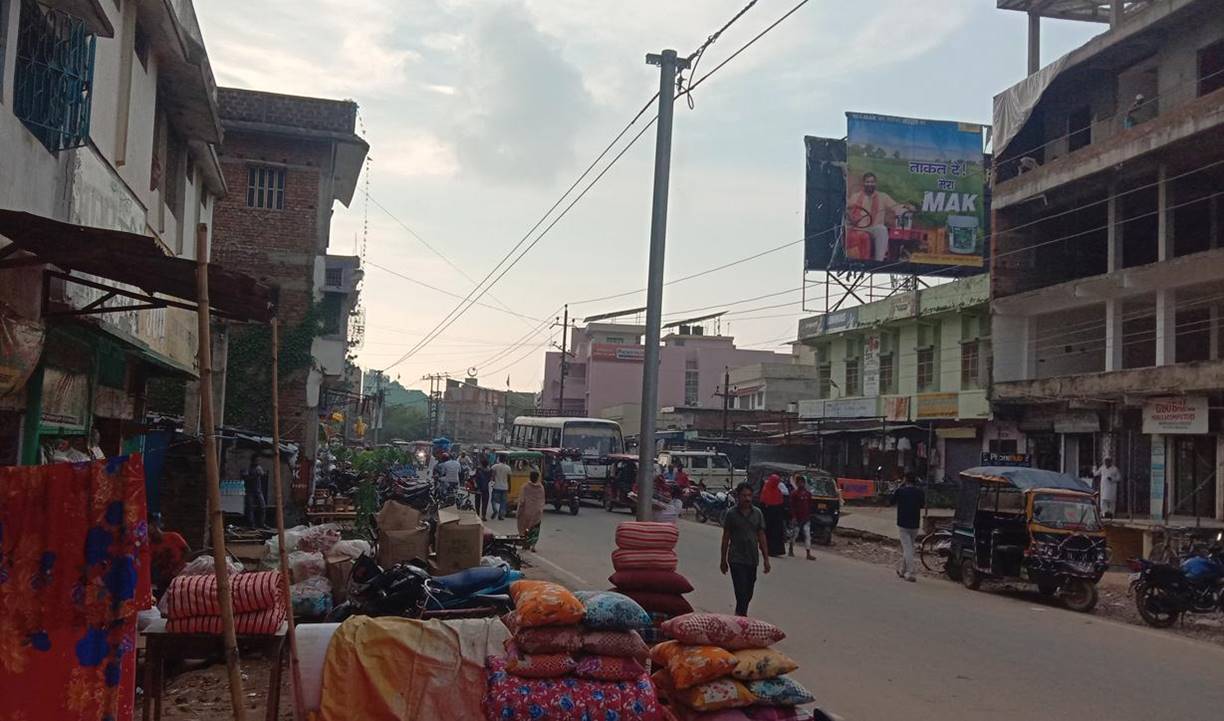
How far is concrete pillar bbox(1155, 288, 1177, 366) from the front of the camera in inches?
1011

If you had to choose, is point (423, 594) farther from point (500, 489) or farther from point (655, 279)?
point (500, 489)

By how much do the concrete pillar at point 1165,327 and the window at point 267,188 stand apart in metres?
23.1

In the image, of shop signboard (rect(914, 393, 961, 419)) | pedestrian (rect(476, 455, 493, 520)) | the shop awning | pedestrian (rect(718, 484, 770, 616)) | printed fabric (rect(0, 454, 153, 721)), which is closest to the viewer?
printed fabric (rect(0, 454, 153, 721))

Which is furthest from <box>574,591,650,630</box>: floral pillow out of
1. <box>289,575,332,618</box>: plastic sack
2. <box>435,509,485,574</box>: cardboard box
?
<box>435,509,485,574</box>: cardboard box

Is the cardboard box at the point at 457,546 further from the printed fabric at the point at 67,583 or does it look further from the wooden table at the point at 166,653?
the printed fabric at the point at 67,583

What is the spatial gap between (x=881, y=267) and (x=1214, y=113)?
16.4 meters

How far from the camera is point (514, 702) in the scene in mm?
6324

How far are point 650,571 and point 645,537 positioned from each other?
1.04ft

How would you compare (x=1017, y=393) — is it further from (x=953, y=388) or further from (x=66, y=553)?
(x=66, y=553)

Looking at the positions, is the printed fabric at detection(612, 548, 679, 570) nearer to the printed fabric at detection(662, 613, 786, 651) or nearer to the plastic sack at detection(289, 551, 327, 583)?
the printed fabric at detection(662, 613, 786, 651)

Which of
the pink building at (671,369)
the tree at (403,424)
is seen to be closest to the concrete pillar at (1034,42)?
the pink building at (671,369)

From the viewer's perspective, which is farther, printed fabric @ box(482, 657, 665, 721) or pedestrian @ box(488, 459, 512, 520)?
pedestrian @ box(488, 459, 512, 520)

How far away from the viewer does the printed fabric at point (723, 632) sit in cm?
691

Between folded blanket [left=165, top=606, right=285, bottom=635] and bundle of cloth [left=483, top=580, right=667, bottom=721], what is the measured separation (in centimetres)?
145
